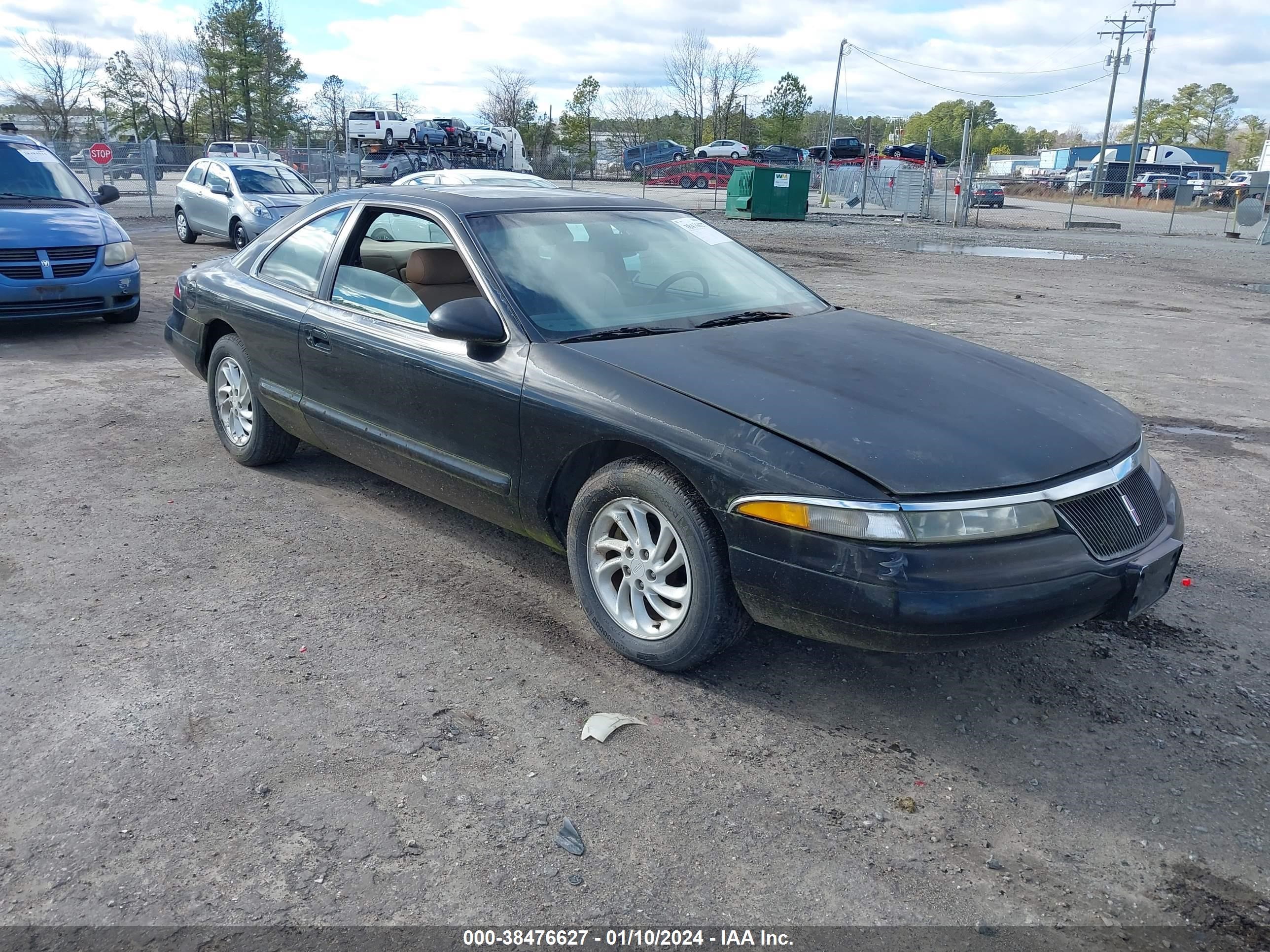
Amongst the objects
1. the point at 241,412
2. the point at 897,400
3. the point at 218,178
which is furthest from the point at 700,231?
the point at 218,178

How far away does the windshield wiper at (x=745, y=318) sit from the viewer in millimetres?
4102

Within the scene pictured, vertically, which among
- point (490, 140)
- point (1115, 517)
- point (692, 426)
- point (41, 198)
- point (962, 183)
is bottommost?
point (1115, 517)

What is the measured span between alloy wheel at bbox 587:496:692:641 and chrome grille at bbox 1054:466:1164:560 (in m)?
1.21

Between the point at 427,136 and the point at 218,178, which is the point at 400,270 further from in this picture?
the point at 427,136

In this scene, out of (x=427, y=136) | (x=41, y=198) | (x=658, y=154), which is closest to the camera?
(x=41, y=198)

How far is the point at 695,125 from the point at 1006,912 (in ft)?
285

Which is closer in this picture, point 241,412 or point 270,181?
point 241,412

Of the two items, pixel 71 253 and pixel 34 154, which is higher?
pixel 34 154

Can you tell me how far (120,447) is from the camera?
6148 millimetres

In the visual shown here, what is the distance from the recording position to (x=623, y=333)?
391 centimetres

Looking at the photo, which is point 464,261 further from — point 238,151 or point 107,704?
point 238,151

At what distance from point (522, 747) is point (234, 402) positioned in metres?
3.44

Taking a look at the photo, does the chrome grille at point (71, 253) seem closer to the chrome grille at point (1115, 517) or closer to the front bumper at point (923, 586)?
the front bumper at point (923, 586)

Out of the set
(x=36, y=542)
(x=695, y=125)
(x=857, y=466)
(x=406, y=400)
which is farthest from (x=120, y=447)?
(x=695, y=125)
